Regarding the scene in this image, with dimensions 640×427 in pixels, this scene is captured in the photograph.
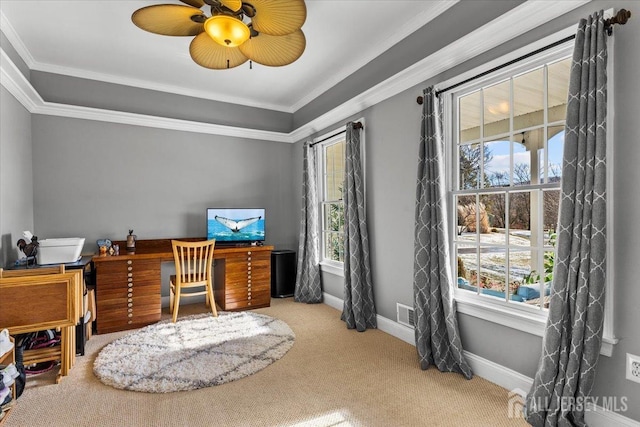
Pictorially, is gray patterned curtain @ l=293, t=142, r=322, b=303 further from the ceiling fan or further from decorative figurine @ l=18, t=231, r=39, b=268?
decorative figurine @ l=18, t=231, r=39, b=268

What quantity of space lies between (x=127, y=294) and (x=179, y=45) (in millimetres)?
2587

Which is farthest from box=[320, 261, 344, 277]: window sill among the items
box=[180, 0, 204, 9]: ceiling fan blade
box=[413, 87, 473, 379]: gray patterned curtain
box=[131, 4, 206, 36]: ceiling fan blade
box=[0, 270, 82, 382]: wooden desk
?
box=[180, 0, 204, 9]: ceiling fan blade

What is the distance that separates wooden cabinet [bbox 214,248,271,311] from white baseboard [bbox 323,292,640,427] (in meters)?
1.57

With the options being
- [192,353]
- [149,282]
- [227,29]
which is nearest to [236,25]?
[227,29]

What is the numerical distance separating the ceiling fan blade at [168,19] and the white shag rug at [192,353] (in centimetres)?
240

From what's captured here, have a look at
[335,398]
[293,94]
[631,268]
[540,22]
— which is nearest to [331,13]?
[540,22]

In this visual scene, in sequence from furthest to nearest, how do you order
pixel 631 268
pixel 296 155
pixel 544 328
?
1. pixel 296 155
2. pixel 544 328
3. pixel 631 268

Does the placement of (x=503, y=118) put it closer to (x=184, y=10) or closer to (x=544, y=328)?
(x=544, y=328)

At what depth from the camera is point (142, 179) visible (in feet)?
14.1

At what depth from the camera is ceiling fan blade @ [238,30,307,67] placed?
2338 mm

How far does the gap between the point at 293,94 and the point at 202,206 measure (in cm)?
200

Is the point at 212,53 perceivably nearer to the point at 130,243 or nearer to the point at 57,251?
the point at 57,251

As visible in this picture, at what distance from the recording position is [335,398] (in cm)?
219

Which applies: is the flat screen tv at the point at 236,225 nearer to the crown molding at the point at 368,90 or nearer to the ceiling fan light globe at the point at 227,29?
the crown molding at the point at 368,90
